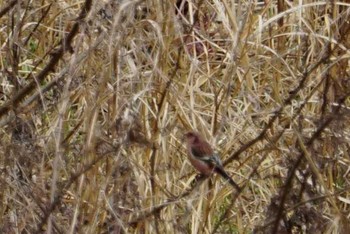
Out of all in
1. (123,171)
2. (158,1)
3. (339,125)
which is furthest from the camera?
(158,1)

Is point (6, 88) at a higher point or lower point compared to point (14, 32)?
lower

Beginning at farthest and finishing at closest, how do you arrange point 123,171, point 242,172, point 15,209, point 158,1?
point 242,172 < point 158,1 < point 15,209 < point 123,171

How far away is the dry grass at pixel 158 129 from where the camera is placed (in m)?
2.29

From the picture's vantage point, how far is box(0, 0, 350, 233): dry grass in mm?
2295

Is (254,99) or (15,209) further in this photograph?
(254,99)

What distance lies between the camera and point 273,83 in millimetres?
3643

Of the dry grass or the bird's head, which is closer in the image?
the dry grass

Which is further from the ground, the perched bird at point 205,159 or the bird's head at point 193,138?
the bird's head at point 193,138

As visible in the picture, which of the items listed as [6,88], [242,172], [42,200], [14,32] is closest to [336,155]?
[42,200]

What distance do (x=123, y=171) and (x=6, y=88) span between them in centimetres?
113

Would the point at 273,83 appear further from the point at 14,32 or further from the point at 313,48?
the point at 14,32

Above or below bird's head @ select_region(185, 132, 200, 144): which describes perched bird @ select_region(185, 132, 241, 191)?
below

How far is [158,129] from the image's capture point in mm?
2898

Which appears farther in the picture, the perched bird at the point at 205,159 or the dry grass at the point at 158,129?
the perched bird at the point at 205,159
